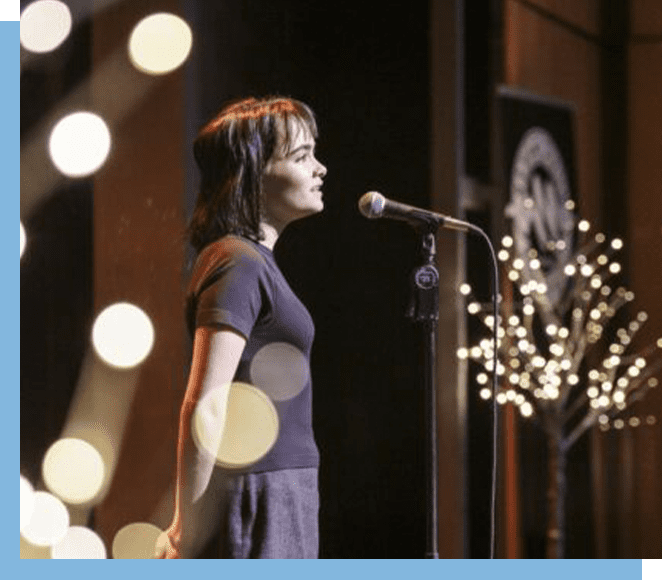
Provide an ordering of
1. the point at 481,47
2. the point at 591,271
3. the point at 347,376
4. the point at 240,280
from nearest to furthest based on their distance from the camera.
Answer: the point at 240,280, the point at 347,376, the point at 481,47, the point at 591,271

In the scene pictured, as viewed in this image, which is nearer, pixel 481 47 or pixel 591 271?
pixel 481 47

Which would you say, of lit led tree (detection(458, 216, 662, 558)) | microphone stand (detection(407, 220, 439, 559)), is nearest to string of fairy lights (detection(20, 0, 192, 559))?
microphone stand (detection(407, 220, 439, 559))

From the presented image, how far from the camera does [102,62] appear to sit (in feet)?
10.2

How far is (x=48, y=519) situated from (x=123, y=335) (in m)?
0.50

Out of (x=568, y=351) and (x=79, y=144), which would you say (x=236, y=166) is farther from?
(x=568, y=351)

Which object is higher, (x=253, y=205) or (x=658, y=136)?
(x=658, y=136)

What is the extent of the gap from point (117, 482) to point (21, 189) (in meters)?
0.80

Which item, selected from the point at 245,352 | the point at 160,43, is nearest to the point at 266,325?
the point at 245,352

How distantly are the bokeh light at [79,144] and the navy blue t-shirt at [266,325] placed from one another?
94cm

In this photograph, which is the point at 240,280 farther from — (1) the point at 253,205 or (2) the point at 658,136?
(2) the point at 658,136

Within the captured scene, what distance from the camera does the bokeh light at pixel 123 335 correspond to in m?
3.04

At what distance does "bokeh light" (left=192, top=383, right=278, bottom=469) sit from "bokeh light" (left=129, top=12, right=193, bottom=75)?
1.18 meters

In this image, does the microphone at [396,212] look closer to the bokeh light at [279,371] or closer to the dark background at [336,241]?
the bokeh light at [279,371]
